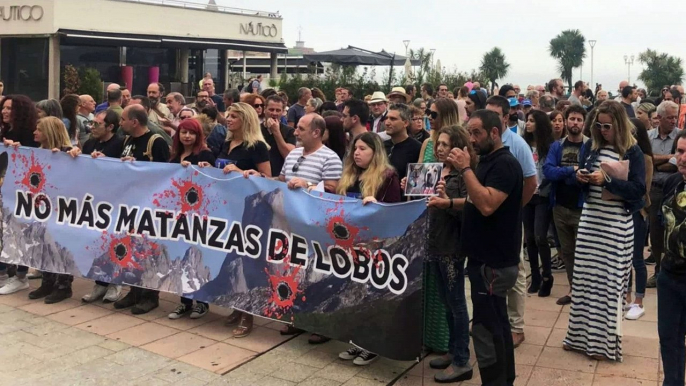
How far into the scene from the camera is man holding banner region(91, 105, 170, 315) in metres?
6.90

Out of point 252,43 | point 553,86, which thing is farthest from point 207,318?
point 252,43

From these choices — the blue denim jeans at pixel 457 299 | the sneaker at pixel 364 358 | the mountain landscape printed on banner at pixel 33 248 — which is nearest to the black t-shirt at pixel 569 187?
the blue denim jeans at pixel 457 299

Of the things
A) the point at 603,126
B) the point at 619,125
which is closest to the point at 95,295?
the point at 603,126

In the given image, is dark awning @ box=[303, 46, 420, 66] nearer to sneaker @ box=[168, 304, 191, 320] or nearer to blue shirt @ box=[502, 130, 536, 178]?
sneaker @ box=[168, 304, 191, 320]

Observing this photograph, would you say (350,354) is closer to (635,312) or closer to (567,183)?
(567,183)

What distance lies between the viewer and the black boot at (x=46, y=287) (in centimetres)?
733

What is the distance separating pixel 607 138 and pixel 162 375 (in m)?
3.73

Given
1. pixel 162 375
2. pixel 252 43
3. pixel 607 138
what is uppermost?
pixel 252 43

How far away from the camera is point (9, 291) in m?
7.52

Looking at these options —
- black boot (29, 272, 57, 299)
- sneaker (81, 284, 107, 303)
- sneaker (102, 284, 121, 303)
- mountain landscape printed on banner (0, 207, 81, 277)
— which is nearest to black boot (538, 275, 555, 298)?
sneaker (102, 284, 121, 303)

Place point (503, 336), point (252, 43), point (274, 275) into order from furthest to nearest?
1. point (252, 43)
2. point (274, 275)
3. point (503, 336)

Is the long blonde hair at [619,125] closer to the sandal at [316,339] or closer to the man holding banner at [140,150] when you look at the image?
the sandal at [316,339]

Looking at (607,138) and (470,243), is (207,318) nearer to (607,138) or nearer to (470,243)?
(470,243)

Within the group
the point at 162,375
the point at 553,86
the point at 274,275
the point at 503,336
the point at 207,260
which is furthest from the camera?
the point at 553,86
